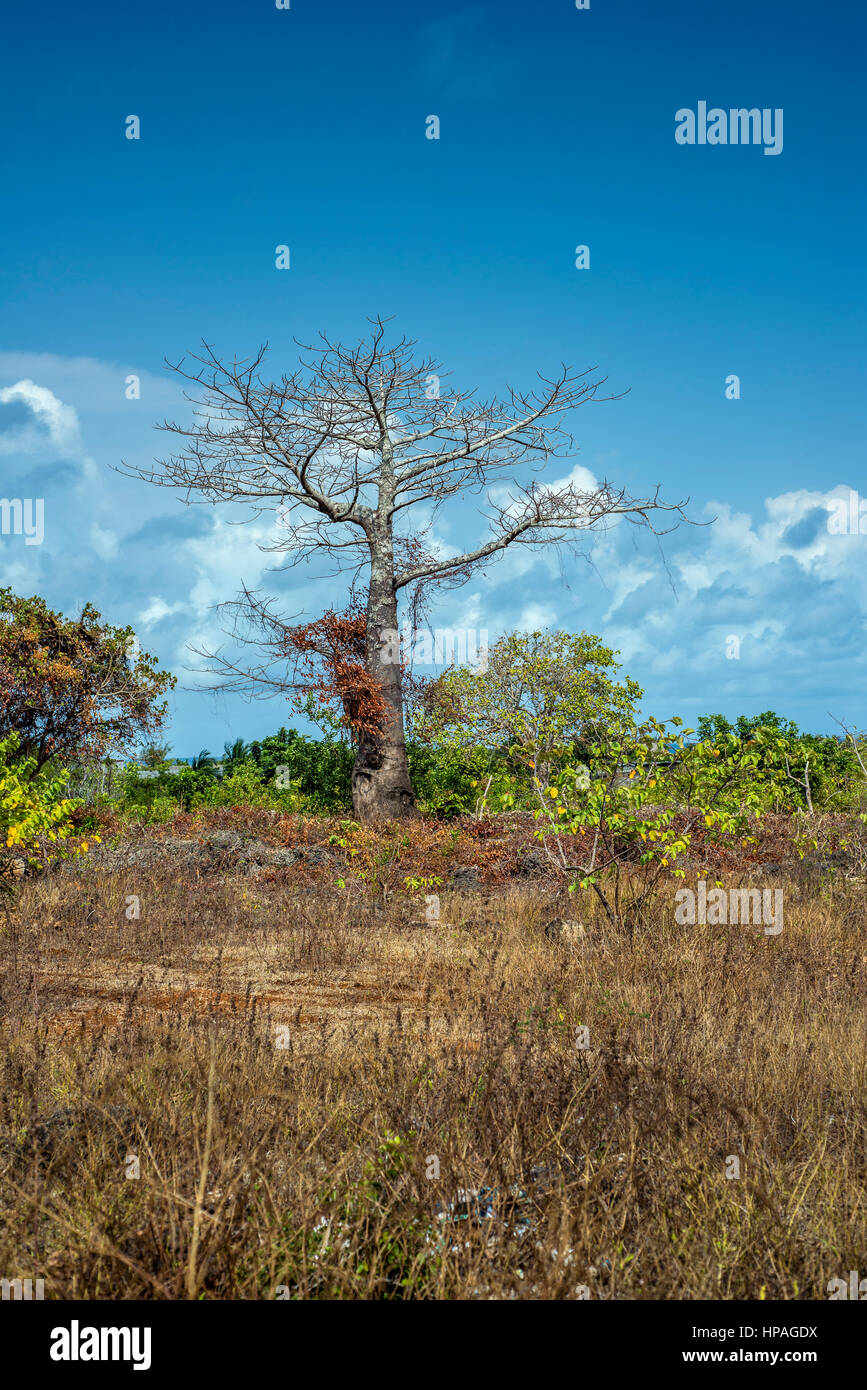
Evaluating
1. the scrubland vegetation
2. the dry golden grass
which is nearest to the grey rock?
the scrubland vegetation

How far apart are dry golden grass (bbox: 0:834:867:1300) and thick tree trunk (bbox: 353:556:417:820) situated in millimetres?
11647

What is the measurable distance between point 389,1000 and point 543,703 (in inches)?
611

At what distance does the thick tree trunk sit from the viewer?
19266mm

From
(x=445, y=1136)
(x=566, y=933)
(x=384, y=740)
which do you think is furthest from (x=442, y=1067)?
(x=384, y=740)

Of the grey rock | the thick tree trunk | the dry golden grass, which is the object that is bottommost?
the dry golden grass

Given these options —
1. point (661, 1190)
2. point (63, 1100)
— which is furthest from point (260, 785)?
point (661, 1190)

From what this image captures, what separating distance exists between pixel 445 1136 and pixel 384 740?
1577 cm

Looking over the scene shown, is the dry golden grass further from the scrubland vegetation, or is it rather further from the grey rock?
the grey rock

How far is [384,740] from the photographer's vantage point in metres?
19.3

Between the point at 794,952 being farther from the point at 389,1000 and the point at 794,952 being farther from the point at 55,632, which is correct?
the point at 55,632

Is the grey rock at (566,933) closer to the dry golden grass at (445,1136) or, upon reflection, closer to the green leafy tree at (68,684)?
the dry golden grass at (445,1136)

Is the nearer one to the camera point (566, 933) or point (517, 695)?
point (566, 933)

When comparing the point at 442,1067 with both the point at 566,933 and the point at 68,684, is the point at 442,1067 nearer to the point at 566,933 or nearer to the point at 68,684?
the point at 566,933

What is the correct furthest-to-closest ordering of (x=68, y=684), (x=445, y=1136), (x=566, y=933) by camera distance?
(x=68, y=684) → (x=566, y=933) → (x=445, y=1136)
